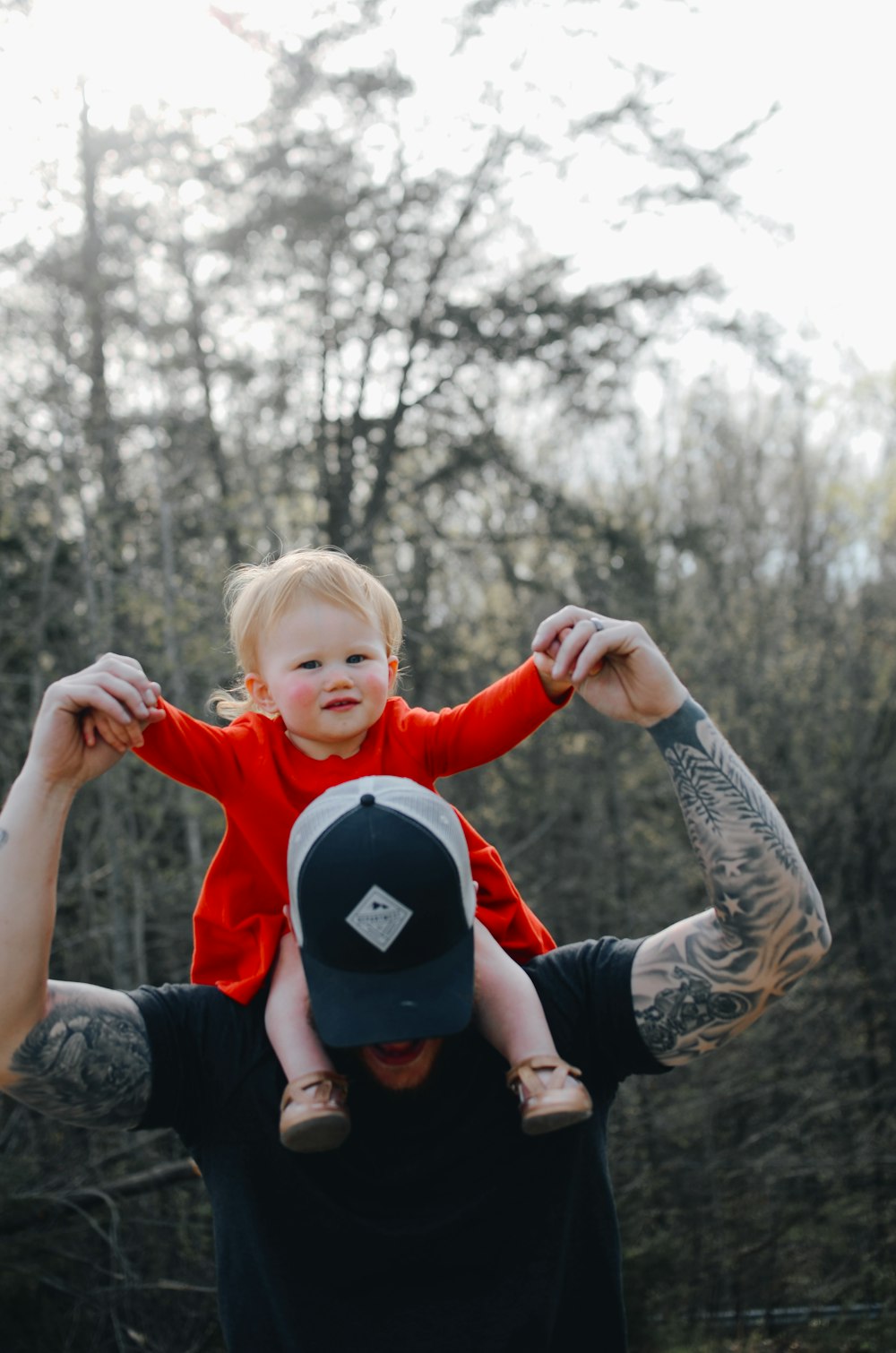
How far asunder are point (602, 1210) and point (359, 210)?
7.96 meters

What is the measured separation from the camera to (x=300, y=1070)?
1871 millimetres

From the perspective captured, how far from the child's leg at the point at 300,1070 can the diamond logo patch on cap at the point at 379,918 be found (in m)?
0.23

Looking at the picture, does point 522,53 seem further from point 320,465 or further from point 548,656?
point 548,656

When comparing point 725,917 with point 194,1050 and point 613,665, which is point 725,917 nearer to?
point 613,665

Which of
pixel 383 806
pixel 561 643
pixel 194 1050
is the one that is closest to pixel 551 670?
pixel 561 643

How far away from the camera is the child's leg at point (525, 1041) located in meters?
1.83

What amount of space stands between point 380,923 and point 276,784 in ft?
1.53

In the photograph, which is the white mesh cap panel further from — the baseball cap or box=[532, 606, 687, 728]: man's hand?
box=[532, 606, 687, 728]: man's hand

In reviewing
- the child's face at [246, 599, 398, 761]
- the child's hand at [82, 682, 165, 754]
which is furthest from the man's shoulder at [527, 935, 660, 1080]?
the child's hand at [82, 682, 165, 754]

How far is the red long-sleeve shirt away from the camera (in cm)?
210

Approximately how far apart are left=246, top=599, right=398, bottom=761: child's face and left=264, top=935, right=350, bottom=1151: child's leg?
0.40 m

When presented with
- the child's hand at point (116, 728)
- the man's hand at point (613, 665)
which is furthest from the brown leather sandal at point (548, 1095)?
the child's hand at point (116, 728)

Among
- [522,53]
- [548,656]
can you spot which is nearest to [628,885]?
[522,53]

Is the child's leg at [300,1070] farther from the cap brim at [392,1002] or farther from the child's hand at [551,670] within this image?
the child's hand at [551,670]
